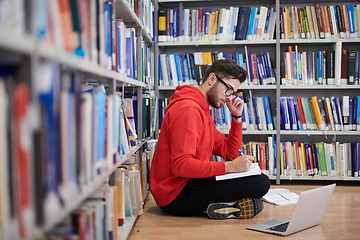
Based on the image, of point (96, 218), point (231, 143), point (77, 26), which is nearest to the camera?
point (77, 26)

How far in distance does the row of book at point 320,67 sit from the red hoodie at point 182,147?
54.7 inches

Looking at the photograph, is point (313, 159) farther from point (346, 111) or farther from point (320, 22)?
point (320, 22)

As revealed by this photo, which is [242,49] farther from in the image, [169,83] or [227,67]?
[227,67]

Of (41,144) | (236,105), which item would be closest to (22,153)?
(41,144)

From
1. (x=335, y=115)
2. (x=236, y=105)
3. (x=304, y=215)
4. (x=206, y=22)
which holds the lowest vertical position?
(x=304, y=215)

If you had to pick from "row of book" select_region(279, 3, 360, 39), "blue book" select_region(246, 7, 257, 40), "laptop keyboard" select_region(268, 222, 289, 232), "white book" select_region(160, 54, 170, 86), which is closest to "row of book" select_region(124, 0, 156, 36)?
"white book" select_region(160, 54, 170, 86)

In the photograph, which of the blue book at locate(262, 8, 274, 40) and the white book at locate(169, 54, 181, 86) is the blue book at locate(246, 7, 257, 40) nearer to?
the blue book at locate(262, 8, 274, 40)

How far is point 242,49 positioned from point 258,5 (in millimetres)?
459

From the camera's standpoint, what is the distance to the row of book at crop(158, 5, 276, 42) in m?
3.54

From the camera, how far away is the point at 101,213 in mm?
1276

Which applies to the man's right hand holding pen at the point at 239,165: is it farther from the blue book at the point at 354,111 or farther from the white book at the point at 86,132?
the blue book at the point at 354,111

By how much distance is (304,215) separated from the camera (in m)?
2.04

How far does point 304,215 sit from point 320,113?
1673 millimetres

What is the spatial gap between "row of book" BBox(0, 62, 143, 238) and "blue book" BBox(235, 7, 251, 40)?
272 cm
